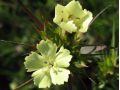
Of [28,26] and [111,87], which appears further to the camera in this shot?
[28,26]

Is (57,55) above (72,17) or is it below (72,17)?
below

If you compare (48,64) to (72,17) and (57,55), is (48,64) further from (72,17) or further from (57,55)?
(72,17)

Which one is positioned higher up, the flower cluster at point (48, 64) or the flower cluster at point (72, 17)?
the flower cluster at point (72, 17)

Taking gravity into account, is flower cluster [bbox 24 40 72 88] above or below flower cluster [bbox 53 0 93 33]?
below

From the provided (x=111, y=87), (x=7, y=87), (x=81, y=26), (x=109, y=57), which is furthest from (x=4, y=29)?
(x=81, y=26)

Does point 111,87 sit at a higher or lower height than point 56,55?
lower

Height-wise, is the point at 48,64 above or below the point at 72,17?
below

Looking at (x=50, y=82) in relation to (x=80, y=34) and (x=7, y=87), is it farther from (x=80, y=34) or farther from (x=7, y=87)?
(x=7, y=87)

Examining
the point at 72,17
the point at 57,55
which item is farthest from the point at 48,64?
the point at 72,17
